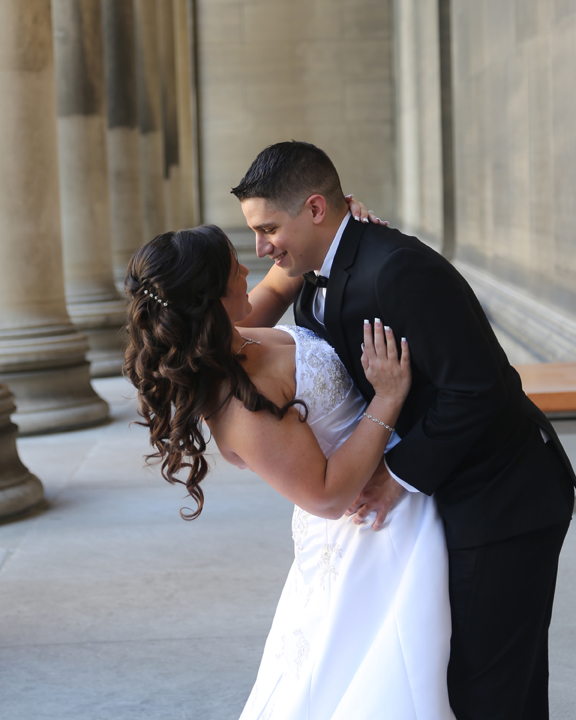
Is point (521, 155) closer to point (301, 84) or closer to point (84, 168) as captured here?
point (84, 168)

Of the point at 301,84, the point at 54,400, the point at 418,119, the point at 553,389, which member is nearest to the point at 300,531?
the point at 553,389

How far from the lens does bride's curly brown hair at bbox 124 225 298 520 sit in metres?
2.64

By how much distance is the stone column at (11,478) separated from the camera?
6.95 metres

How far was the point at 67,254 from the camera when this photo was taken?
12.6 meters

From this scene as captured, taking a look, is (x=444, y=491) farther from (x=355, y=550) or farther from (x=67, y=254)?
(x=67, y=254)

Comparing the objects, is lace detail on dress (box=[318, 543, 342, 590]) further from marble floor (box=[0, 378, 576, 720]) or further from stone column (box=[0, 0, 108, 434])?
stone column (box=[0, 0, 108, 434])

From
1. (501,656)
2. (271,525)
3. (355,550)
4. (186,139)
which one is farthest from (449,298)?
(186,139)

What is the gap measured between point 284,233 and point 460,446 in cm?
80

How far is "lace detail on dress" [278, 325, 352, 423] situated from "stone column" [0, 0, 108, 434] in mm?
7205

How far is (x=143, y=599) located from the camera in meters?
5.41

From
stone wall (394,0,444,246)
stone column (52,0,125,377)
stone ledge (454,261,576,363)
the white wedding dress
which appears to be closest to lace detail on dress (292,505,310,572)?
the white wedding dress

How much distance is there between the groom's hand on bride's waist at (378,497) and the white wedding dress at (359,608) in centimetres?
3

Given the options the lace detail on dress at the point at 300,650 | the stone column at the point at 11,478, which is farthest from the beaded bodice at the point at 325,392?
the stone column at the point at 11,478

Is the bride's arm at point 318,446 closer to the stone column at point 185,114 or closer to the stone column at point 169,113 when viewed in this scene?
the stone column at point 169,113
